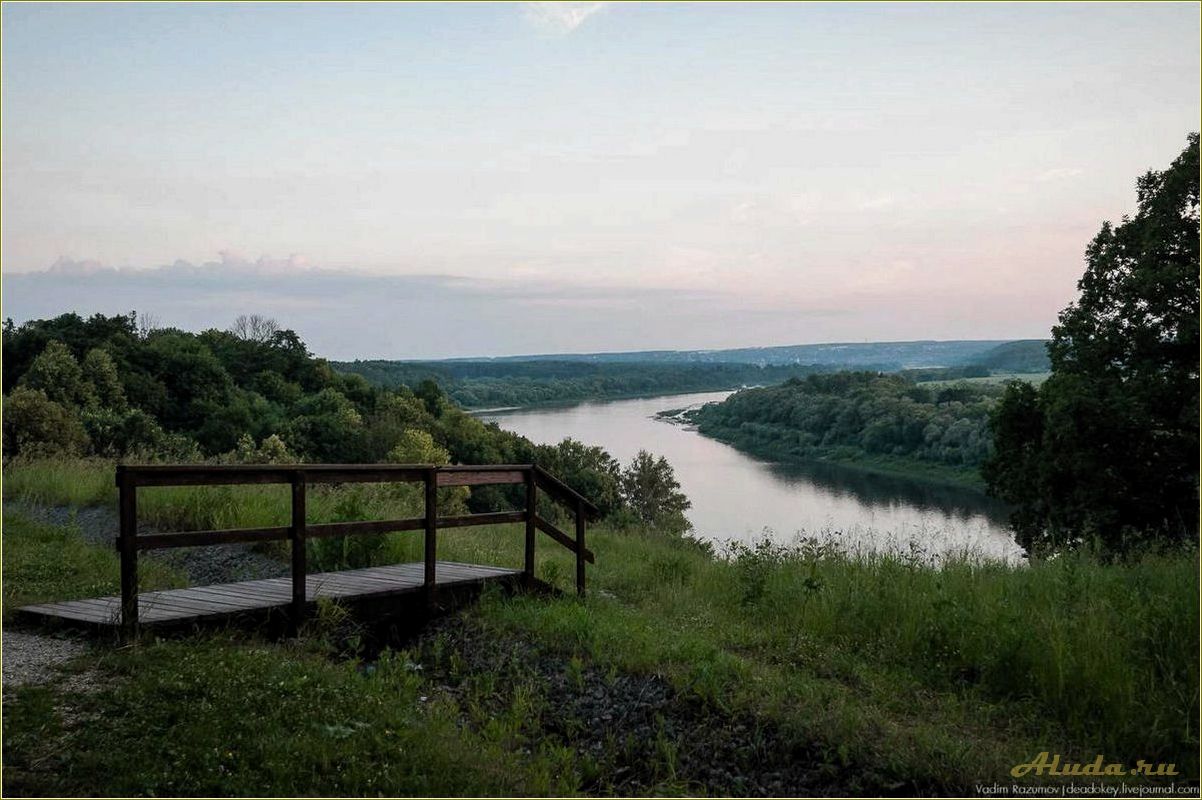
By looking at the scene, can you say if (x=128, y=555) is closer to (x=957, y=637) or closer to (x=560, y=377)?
(x=957, y=637)

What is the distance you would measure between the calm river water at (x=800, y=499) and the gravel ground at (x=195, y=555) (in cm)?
599

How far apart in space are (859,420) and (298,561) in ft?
257

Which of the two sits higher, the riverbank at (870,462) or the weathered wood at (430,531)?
the weathered wood at (430,531)

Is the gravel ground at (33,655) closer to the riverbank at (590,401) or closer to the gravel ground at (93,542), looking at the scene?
the gravel ground at (93,542)

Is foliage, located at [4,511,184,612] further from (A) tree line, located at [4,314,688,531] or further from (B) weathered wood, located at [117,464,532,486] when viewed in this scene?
(A) tree line, located at [4,314,688,531]

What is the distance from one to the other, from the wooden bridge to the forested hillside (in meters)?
55.5

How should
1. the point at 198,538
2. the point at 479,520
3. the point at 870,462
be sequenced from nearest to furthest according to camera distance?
the point at 198,538 → the point at 479,520 → the point at 870,462

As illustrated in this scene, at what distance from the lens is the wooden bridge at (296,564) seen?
6188 mm

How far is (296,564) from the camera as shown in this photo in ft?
22.9

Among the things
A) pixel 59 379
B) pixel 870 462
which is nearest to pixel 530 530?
pixel 59 379

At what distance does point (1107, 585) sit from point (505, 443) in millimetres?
55664

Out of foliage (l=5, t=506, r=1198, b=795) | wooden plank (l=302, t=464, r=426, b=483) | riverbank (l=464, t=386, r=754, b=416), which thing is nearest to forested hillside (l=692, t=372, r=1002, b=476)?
riverbank (l=464, t=386, r=754, b=416)

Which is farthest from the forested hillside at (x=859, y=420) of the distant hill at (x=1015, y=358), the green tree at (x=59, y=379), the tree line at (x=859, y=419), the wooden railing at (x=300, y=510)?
the wooden railing at (x=300, y=510)

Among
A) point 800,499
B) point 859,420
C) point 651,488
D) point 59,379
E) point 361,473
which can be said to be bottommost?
point 800,499
